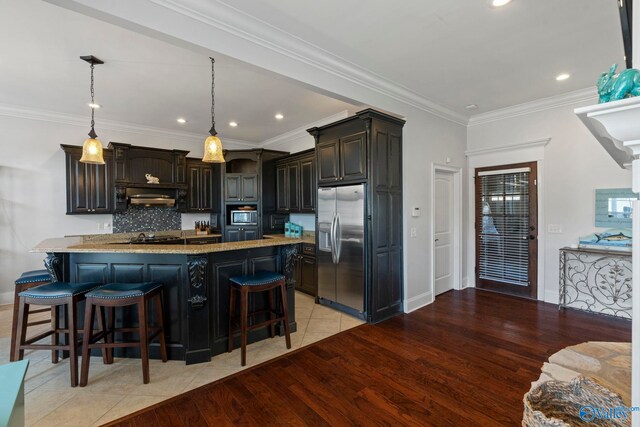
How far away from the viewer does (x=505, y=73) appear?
3.38 meters

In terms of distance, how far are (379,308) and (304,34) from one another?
3.18 meters

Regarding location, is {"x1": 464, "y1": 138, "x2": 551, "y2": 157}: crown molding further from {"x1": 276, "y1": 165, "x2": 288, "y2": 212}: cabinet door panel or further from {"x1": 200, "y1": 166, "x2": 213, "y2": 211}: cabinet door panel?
{"x1": 200, "y1": 166, "x2": 213, "y2": 211}: cabinet door panel

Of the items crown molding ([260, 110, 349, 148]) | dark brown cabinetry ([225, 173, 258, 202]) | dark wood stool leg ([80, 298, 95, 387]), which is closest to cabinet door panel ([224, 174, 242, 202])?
dark brown cabinetry ([225, 173, 258, 202])

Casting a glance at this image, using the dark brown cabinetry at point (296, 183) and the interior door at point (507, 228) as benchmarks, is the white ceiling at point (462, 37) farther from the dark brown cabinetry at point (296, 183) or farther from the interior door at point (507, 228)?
the dark brown cabinetry at point (296, 183)

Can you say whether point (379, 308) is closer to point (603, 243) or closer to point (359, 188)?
point (359, 188)

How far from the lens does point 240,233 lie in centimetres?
581

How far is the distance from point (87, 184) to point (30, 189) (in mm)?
762

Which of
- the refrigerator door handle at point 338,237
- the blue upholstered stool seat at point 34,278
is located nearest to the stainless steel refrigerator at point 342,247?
the refrigerator door handle at point 338,237

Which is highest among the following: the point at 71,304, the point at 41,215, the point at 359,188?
the point at 359,188

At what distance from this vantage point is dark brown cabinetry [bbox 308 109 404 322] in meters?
3.58

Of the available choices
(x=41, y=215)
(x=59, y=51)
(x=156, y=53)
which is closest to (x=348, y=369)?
(x=156, y=53)

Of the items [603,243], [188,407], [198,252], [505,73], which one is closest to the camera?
[188,407]

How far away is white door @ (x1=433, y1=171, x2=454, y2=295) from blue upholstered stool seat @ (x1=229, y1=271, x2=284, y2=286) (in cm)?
288

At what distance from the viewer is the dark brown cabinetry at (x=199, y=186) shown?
224 inches
